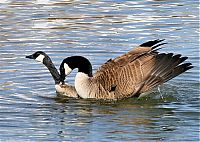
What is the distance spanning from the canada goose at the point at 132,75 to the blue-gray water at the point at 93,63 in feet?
0.82

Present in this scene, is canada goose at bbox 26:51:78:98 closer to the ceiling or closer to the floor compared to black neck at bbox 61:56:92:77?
closer to the floor

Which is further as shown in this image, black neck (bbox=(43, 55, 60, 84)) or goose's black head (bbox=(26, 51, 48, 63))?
goose's black head (bbox=(26, 51, 48, 63))

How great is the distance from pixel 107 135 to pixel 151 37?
288 inches

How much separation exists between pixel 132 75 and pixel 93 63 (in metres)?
2.25

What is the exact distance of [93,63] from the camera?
56.6 ft

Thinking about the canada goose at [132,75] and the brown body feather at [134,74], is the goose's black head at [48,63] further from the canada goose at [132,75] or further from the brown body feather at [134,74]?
the brown body feather at [134,74]

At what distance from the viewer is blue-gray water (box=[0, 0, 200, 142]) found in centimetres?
1287

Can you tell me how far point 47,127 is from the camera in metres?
13.0

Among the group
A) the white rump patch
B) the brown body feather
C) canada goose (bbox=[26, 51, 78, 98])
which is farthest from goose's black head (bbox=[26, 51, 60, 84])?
the brown body feather

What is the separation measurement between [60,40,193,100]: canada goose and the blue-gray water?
0.82 ft

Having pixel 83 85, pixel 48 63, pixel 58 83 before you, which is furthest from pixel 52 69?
pixel 83 85

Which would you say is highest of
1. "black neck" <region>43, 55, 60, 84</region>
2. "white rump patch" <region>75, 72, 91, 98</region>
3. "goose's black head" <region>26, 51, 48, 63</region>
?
"goose's black head" <region>26, 51, 48, 63</region>

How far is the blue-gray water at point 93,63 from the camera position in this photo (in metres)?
12.9

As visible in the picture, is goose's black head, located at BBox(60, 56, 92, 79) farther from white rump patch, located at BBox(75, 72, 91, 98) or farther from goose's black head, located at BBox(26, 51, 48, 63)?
goose's black head, located at BBox(26, 51, 48, 63)
